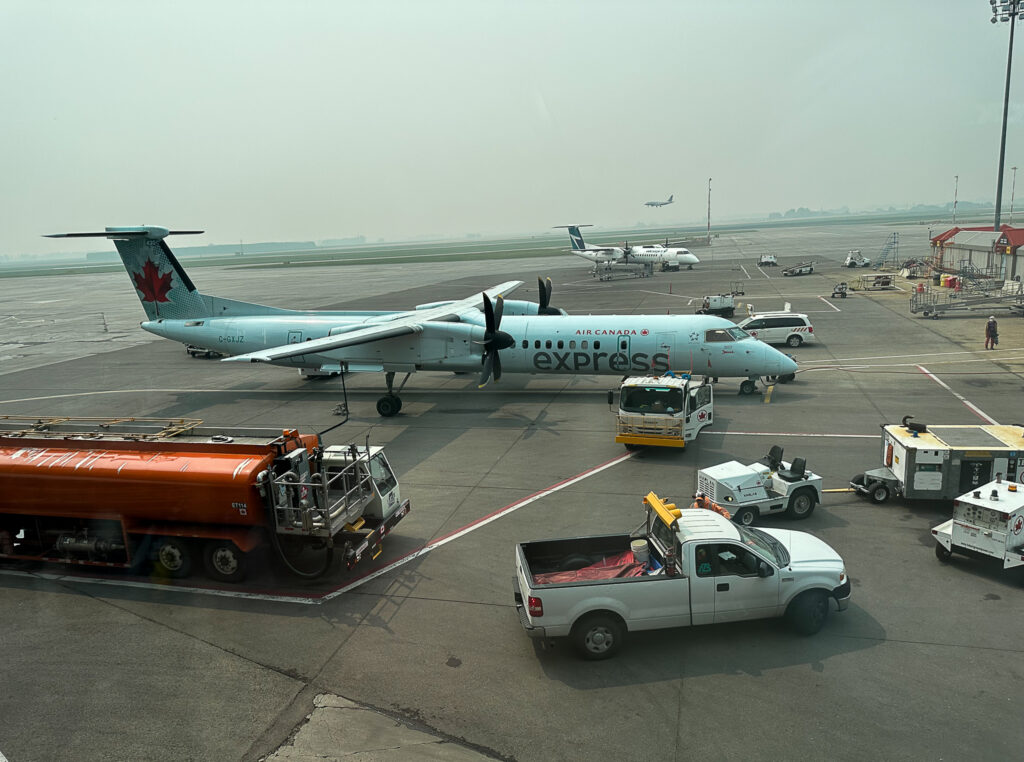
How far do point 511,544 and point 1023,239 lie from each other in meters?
55.5

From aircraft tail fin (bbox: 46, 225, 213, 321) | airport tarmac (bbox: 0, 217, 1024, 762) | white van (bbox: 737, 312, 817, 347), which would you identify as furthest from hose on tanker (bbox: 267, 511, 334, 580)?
white van (bbox: 737, 312, 817, 347)

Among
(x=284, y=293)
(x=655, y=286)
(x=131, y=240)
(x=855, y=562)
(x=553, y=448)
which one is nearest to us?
(x=855, y=562)

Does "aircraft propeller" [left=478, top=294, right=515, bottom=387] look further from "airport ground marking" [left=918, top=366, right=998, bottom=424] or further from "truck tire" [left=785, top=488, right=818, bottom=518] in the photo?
"airport ground marking" [left=918, top=366, right=998, bottom=424]

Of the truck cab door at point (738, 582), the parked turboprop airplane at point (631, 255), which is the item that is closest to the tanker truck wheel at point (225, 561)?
the truck cab door at point (738, 582)

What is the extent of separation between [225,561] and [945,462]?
666 inches

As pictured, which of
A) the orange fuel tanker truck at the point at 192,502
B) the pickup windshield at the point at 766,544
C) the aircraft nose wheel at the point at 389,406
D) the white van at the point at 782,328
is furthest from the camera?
the white van at the point at 782,328

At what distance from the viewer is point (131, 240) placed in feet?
100

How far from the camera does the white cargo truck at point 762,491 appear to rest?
15.9m

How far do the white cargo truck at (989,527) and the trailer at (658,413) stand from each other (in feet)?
25.7

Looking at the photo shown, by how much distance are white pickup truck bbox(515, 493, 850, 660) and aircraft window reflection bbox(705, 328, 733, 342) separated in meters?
16.1

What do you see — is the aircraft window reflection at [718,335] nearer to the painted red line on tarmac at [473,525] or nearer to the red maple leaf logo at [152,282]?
the painted red line on tarmac at [473,525]

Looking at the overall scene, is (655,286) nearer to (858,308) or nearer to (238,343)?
(858,308)

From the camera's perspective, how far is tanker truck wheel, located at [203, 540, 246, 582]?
538 inches

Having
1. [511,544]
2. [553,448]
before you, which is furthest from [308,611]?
[553,448]
